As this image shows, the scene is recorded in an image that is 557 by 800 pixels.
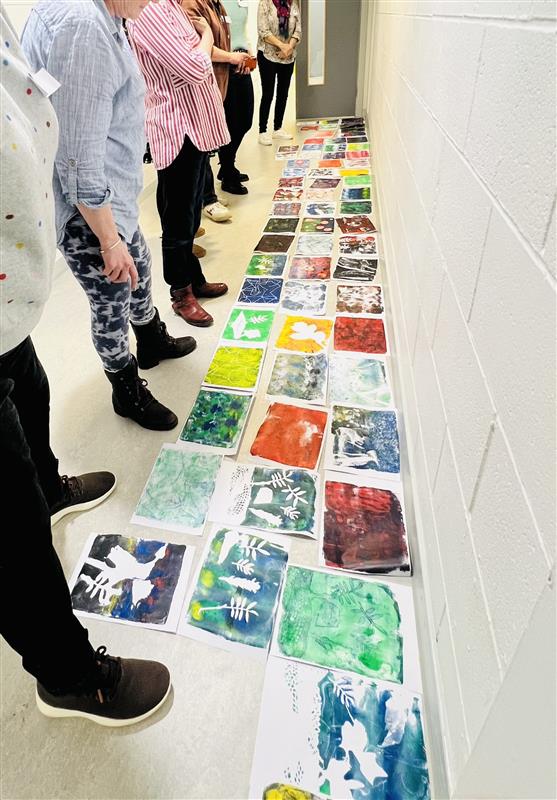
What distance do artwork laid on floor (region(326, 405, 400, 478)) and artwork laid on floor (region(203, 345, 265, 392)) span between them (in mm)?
335

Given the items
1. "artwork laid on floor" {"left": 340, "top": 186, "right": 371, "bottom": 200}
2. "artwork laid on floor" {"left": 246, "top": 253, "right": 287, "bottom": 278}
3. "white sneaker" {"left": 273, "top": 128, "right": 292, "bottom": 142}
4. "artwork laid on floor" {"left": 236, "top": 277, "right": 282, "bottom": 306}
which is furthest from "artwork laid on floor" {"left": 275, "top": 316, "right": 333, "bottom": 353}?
"white sneaker" {"left": 273, "top": 128, "right": 292, "bottom": 142}

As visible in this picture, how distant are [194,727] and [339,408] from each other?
3.08 ft

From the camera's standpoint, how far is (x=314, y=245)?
256 cm

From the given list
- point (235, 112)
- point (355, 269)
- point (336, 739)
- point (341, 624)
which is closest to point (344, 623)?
point (341, 624)

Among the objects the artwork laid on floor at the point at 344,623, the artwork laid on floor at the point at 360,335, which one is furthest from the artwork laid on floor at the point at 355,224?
the artwork laid on floor at the point at 344,623

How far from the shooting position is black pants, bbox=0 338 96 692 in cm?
63

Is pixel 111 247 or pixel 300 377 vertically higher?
pixel 111 247

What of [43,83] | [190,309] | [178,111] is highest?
[43,83]

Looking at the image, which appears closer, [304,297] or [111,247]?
[111,247]

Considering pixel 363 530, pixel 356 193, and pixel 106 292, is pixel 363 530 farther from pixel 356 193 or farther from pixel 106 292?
pixel 356 193

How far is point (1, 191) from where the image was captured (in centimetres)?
48

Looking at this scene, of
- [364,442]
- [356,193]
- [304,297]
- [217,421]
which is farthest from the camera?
[356,193]

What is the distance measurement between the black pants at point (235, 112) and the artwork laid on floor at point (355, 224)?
0.94 metres

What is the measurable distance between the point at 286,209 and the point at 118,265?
206 cm
